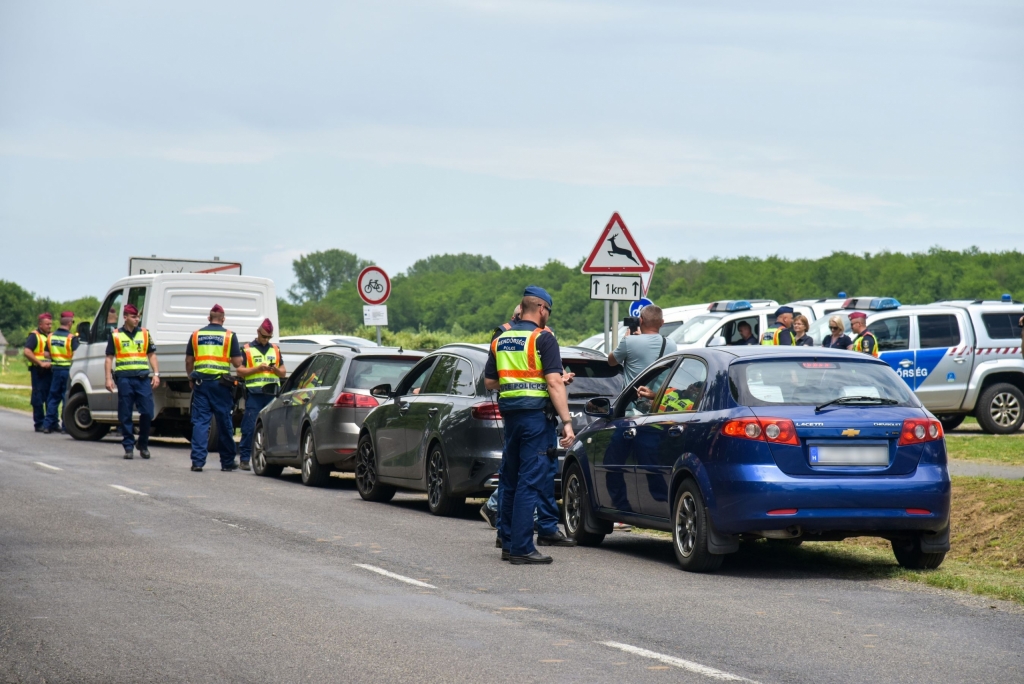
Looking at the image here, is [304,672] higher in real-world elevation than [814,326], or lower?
lower

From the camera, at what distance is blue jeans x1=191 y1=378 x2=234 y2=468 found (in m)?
18.9

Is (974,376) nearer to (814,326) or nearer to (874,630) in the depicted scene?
(814,326)

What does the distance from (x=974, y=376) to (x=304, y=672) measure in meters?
17.1

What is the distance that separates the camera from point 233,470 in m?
19.4

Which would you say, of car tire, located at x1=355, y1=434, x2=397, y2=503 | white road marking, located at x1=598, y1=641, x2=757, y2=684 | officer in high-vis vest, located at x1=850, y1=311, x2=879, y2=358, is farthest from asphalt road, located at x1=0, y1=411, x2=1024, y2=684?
officer in high-vis vest, located at x1=850, y1=311, x2=879, y2=358

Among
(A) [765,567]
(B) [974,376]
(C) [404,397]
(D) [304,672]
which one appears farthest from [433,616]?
(B) [974,376]

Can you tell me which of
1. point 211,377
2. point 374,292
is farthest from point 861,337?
point 374,292

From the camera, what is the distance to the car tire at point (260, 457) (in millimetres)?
18688

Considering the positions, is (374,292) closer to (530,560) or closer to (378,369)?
(378,369)

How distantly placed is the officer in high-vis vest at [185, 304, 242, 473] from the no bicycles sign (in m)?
4.61

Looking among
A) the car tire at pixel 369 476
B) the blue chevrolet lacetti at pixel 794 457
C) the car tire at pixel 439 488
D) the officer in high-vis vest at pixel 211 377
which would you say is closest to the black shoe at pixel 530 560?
the blue chevrolet lacetti at pixel 794 457

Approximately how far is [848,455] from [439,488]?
520 centimetres

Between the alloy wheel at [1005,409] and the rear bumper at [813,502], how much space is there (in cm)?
1286

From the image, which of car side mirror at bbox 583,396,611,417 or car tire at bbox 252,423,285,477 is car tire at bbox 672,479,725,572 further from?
car tire at bbox 252,423,285,477
